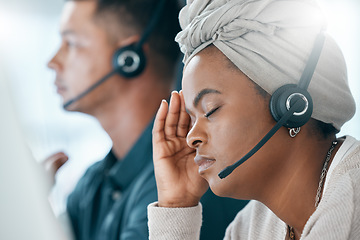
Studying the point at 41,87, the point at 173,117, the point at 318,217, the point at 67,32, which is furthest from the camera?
the point at 41,87

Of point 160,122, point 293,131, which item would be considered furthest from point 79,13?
point 293,131

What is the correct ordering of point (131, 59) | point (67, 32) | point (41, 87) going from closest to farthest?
point (131, 59) < point (67, 32) < point (41, 87)

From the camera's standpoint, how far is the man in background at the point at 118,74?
60.8 inches

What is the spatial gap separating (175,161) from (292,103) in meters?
0.38

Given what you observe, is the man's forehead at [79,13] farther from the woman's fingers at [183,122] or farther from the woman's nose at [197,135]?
the woman's nose at [197,135]

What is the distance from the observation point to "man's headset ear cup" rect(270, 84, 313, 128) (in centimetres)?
79

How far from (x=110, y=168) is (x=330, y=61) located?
1058 millimetres

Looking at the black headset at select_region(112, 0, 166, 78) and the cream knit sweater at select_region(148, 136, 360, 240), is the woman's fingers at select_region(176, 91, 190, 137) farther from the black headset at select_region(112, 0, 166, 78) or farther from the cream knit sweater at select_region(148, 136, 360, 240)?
the black headset at select_region(112, 0, 166, 78)

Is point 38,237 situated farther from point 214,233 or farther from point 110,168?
point 110,168

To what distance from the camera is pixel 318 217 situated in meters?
0.77

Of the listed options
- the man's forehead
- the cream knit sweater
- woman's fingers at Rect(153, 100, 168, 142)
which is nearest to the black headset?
the man's forehead

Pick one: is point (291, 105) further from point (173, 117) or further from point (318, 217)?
point (173, 117)

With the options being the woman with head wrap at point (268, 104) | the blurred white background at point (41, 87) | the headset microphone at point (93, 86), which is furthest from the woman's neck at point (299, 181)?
the blurred white background at point (41, 87)

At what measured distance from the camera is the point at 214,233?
3.95 feet
